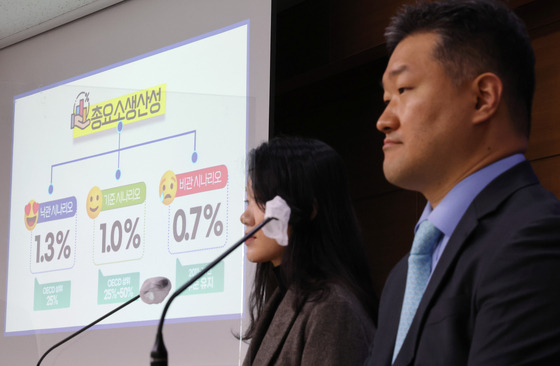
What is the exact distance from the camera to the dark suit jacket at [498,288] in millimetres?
902

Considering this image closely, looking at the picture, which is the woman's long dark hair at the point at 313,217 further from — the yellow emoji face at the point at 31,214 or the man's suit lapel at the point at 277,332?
the yellow emoji face at the point at 31,214

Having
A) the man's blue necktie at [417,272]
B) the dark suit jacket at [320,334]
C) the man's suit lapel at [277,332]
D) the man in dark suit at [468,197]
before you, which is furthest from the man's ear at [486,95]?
the man's suit lapel at [277,332]

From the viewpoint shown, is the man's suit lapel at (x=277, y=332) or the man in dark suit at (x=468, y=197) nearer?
the man in dark suit at (x=468, y=197)

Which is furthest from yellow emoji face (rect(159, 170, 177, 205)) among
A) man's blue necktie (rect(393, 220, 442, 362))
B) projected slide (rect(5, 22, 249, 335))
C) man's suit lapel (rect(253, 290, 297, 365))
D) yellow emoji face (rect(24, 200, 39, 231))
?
man's blue necktie (rect(393, 220, 442, 362))

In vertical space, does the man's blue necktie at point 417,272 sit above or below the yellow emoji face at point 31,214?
below

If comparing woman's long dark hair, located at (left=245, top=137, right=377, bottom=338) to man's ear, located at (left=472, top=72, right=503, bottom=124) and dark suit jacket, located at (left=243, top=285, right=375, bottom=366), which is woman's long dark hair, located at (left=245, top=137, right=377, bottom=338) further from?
man's ear, located at (left=472, top=72, right=503, bottom=124)

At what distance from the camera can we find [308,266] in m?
1.84

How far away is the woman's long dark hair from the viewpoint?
5.94 feet

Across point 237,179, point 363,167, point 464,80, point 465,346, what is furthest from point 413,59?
point 363,167

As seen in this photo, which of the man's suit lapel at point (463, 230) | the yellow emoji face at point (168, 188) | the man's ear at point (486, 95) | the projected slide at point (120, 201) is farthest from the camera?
the yellow emoji face at point (168, 188)

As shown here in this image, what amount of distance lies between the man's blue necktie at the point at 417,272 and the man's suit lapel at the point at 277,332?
2.17 feet

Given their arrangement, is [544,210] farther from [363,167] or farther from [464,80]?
[363,167]

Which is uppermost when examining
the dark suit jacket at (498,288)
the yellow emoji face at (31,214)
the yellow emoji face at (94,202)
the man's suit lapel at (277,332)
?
the yellow emoji face at (94,202)

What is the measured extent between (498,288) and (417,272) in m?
0.22
